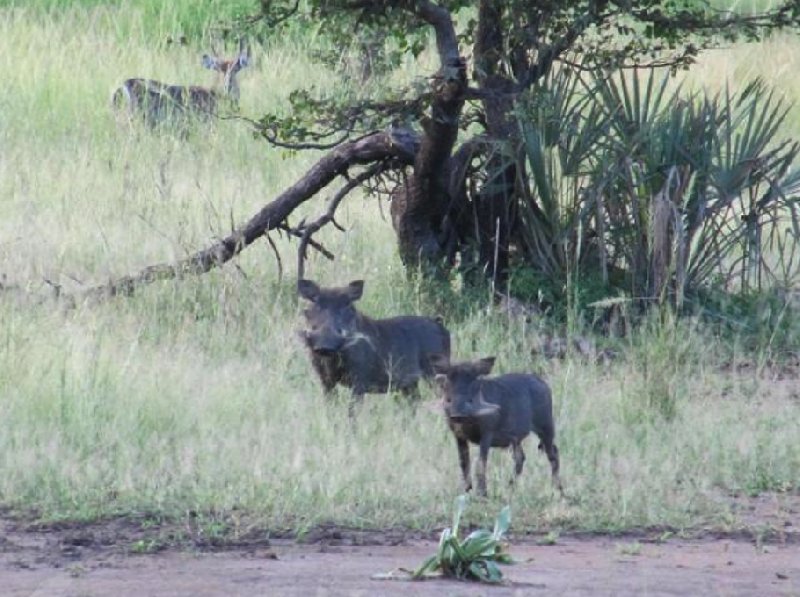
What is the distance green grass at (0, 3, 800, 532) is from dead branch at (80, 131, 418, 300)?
12 centimetres

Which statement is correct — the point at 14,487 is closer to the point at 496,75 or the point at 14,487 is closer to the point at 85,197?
the point at 496,75

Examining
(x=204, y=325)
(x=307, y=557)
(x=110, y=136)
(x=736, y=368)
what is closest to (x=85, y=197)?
(x=110, y=136)

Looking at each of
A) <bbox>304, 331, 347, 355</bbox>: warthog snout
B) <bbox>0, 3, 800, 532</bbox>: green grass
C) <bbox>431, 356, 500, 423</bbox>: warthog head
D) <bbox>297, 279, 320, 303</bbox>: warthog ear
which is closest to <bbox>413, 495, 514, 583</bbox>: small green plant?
<bbox>0, 3, 800, 532</bbox>: green grass

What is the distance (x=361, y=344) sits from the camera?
29.5 ft

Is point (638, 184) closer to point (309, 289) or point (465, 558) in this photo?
point (309, 289)

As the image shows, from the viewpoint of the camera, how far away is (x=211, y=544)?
22.6ft

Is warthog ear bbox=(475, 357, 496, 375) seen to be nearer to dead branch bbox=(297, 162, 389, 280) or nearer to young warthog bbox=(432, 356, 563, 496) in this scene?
young warthog bbox=(432, 356, 563, 496)

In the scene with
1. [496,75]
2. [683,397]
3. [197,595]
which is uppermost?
[496,75]

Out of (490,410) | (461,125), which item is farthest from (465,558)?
(461,125)

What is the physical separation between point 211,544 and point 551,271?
16.3 feet

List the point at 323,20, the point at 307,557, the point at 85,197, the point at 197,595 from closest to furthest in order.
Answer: the point at 197,595
the point at 307,557
the point at 323,20
the point at 85,197

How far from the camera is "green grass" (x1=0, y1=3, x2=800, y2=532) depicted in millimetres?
7570

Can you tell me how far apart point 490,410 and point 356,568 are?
1.34m

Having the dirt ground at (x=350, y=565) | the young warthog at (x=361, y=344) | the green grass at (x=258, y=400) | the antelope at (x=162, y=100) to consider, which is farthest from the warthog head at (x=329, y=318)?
the antelope at (x=162, y=100)
